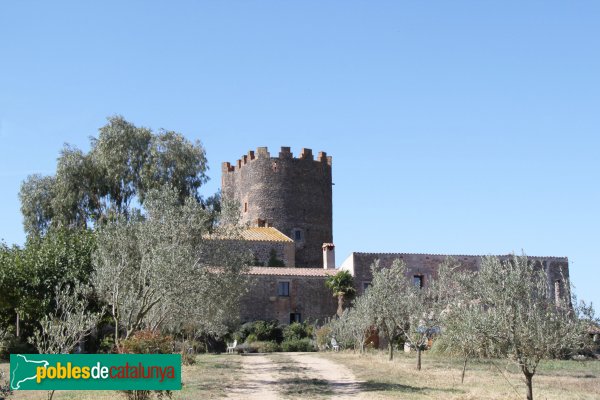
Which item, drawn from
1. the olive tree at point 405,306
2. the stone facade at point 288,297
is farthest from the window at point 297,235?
the olive tree at point 405,306

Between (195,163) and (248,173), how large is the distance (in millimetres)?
22433

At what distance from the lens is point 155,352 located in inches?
728

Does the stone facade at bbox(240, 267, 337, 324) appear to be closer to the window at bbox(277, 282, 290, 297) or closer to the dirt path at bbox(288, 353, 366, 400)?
the window at bbox(277, 282, 290, 297)

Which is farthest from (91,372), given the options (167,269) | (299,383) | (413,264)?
(413,264)

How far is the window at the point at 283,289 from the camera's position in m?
49.2

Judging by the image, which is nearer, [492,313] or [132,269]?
[492,313]

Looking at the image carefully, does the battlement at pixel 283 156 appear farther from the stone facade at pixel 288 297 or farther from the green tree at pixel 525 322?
the green tree at pixel 525 322

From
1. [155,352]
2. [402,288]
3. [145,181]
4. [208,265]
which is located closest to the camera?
[155,352]

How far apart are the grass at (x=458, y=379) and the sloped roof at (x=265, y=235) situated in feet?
75.7

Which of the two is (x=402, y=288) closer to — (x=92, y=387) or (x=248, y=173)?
(x=92, y=387)

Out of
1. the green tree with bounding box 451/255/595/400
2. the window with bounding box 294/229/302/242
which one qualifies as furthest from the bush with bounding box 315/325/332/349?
the green tree with bounding box 451/255/595/400

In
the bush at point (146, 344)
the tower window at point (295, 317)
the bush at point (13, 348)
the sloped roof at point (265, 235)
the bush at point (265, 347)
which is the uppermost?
the sloped roof at point (265, 235)

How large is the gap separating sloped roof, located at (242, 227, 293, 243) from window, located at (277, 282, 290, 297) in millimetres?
7180

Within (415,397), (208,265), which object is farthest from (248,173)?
(415,397)
